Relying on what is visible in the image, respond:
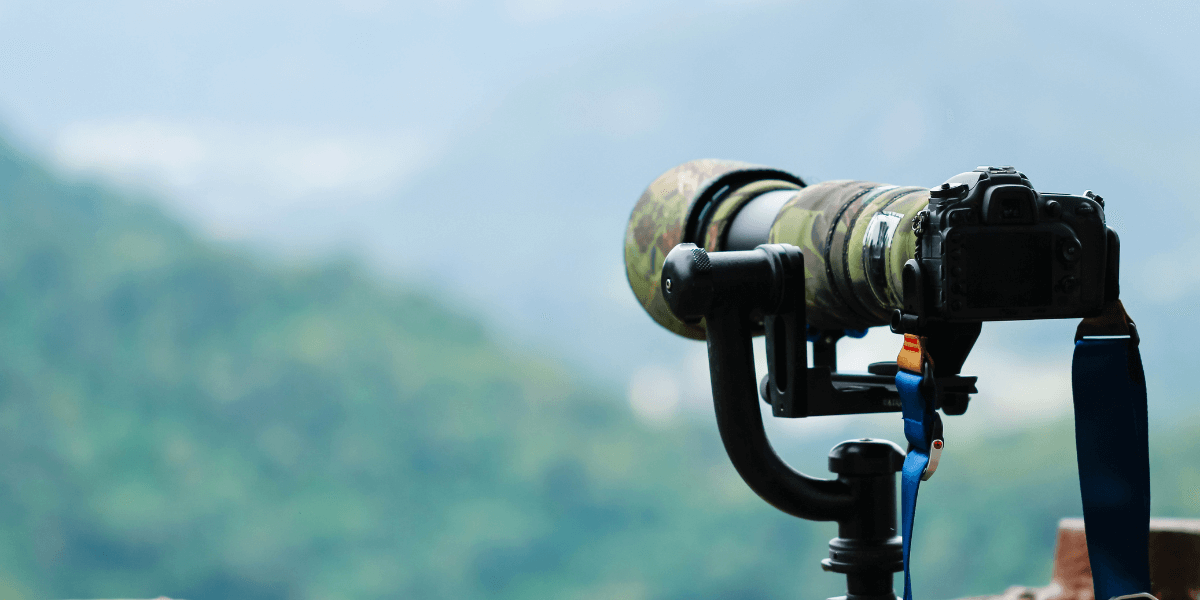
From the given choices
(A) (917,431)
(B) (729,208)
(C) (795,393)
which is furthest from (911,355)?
(B) (729,208)

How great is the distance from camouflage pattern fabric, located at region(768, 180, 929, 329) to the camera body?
45mm

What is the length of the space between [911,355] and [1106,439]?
22cm

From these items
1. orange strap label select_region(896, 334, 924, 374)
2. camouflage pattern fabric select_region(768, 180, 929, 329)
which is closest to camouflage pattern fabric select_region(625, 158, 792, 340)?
camouflage pattern fabric select_region(768, 180, 929, 329)

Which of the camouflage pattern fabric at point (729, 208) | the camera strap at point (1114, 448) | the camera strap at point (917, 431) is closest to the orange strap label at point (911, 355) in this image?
the camera strap at point (917, 431)

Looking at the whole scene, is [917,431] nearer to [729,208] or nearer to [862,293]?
[862,293]

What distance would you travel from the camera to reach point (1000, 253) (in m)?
1.01

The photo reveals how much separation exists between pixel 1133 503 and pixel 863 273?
1.14 ft

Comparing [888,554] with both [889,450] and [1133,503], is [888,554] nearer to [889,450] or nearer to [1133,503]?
[889,450]

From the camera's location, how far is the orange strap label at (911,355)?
3.60 ft

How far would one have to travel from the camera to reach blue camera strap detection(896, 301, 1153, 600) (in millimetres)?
1098

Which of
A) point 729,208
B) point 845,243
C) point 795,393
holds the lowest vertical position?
point 795,393

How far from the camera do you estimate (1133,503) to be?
1.12 meters

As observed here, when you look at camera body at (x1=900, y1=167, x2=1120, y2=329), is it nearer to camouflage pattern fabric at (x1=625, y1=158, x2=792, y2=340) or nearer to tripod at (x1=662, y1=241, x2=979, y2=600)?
tripod at (x1=662, y1=241, x2=979, y2=600)

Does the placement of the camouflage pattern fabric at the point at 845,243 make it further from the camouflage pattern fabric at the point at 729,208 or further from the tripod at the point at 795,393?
the camouflage pattern fabric at the point at 729,208
